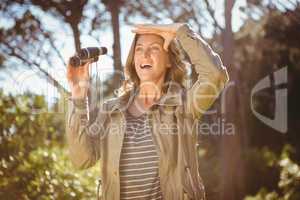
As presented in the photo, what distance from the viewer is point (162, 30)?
175 cm

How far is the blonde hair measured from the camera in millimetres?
1849

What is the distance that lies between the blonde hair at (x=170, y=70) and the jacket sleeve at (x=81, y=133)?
205mm

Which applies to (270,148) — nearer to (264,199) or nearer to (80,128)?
(264,199)

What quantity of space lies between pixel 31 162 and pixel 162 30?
194cm

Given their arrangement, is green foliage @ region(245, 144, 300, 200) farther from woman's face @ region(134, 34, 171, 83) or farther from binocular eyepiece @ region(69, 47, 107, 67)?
binocular eyepiece @ region(69, 47, 107, 67)

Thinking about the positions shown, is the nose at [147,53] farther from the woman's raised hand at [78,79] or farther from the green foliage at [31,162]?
the green foliage at [31,162]

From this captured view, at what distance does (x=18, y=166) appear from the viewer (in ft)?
11.0

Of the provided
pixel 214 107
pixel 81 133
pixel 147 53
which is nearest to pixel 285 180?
pixel 214 107

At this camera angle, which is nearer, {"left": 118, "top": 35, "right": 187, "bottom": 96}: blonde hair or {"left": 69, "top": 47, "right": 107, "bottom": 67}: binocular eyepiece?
{"left": 69, "top": 47, "right": 107, "bottom": 67}: binocular eyepiece

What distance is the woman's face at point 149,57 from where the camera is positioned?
5.90ft

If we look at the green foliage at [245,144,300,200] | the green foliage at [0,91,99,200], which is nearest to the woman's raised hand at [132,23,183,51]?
the green foliage at [0,91,99,200]

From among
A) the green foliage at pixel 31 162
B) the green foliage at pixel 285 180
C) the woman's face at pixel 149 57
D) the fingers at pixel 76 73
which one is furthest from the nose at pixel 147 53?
the green foliage at pixel 285 180

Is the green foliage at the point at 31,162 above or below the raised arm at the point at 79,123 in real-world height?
below

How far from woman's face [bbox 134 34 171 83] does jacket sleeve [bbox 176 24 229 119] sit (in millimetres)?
101
